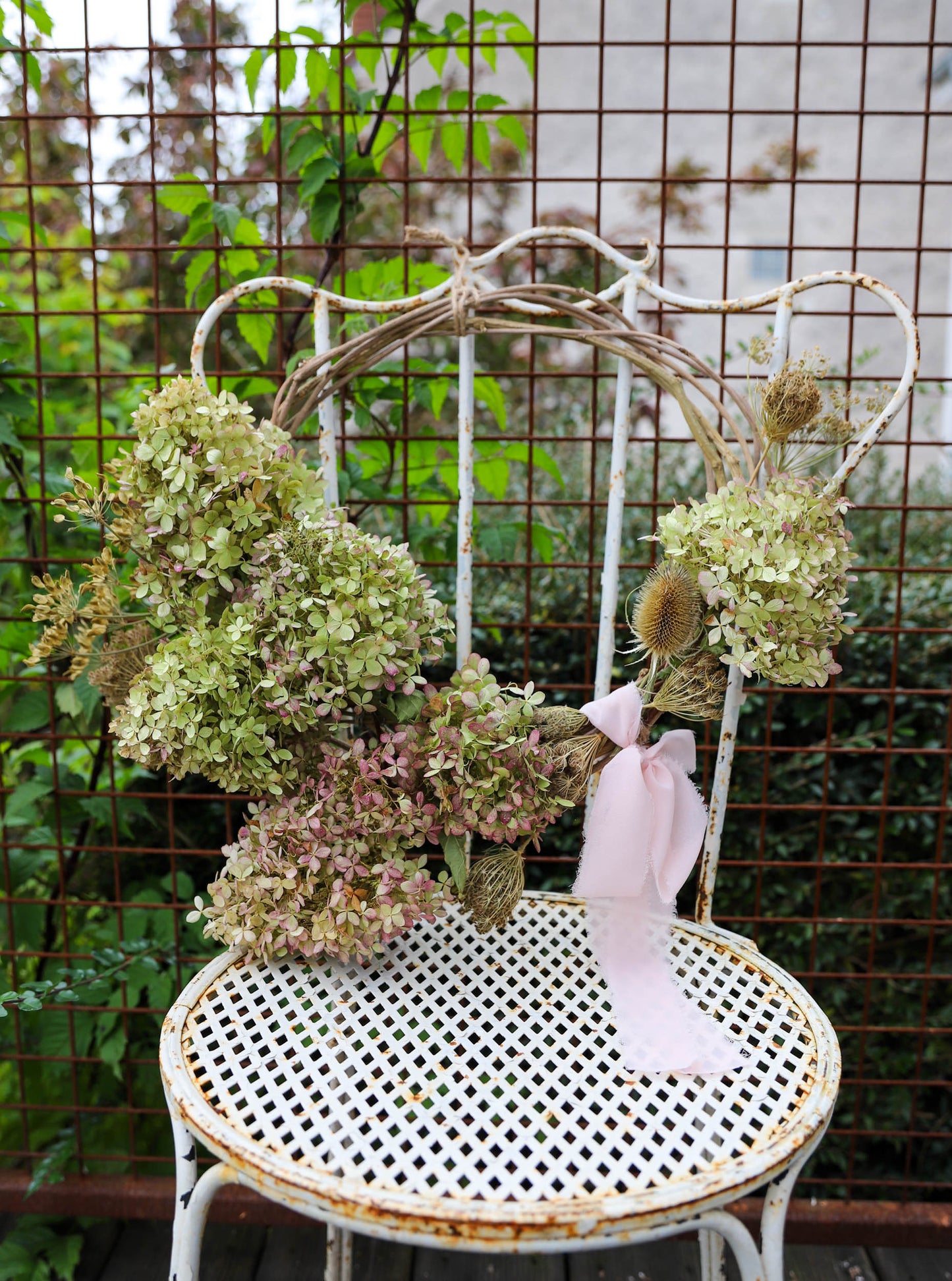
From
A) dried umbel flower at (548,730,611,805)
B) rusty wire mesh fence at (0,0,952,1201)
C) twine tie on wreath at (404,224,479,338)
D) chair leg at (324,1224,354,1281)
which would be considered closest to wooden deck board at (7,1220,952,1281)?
rusty wire mesh fence at (0,0,952,1201)

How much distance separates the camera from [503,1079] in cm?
83

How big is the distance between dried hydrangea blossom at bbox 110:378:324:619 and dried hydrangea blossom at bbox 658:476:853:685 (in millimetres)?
394

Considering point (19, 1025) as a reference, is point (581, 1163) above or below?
above

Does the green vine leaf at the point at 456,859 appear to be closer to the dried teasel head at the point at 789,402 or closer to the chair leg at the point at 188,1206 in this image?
→ the chair leg at the point at 188,1206

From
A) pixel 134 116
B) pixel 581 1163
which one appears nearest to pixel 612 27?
pixel 134 116

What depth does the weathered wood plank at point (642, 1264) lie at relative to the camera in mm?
1382

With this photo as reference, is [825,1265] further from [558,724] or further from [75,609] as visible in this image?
[75,609]

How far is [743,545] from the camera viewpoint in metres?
0.88

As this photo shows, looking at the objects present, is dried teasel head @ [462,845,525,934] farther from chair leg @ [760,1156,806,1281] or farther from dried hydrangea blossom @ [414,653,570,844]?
chair leg @ [760,1156,806,1281]

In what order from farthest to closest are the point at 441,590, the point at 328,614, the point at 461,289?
the point at 441,590 → the point at 461,289 → the point at 328,614

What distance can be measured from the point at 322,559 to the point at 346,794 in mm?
241

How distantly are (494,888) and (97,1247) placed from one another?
39.5 inches

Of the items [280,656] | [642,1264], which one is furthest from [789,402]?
[642,1264]

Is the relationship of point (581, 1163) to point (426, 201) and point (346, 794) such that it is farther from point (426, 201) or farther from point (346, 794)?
point (426, 201)
